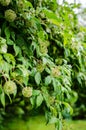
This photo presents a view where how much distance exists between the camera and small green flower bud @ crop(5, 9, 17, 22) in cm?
173

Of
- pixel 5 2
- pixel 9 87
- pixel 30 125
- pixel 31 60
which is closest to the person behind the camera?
pixel 9 87

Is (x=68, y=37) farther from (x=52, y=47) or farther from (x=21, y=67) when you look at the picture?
(x=21, y=67)

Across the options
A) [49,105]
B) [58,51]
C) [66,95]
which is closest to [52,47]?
[58,51]

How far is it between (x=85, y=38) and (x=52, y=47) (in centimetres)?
49

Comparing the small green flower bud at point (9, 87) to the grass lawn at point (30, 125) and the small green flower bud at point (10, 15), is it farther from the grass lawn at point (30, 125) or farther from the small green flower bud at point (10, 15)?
the grass lawn at point (30, 125)

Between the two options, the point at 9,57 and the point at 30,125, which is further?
the point at 30,125

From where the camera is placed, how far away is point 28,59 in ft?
5.98

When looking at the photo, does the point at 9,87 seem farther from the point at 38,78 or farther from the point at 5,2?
the point at 5,2

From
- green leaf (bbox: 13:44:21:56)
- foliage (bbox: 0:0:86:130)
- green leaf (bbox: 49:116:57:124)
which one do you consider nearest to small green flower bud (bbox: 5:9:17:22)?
foliage (bbox: 0:0:86:130)

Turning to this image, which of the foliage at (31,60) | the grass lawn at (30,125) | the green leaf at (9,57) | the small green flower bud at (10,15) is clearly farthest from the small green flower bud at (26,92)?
the grass lawn at (30,125)

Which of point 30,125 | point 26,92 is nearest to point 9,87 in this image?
point 26,92

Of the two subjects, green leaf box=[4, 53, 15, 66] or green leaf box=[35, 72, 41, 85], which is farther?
green leaf box=[35, 72, 41, 85]

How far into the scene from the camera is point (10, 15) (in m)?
1.73

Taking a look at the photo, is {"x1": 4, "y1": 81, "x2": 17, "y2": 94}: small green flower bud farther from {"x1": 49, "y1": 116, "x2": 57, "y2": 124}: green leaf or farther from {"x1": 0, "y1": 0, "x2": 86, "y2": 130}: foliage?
{"x1": 49, "y1": 116, "x2": 57, "y2": 124}: green leaf
